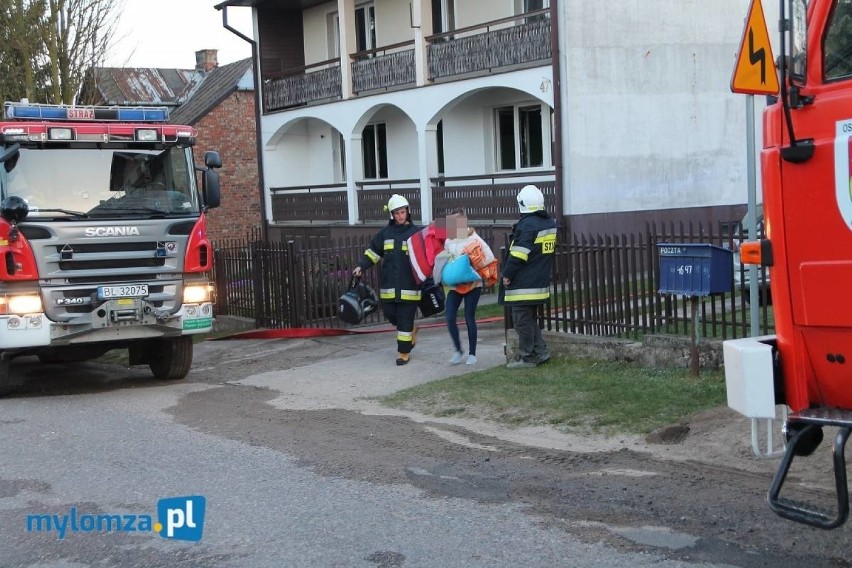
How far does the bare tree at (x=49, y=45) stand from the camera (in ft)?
70.1

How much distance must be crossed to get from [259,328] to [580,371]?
713cm

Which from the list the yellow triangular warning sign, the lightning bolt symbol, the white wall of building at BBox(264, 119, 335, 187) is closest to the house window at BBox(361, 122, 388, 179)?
the white wall of building at BBox(264, 119, 335, 187)

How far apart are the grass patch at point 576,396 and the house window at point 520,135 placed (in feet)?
36.6

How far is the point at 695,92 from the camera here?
19359mm

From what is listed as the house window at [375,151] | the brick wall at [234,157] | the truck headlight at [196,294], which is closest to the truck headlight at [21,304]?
the truck headlight at [196,294]

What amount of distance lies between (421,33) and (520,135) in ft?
9.57

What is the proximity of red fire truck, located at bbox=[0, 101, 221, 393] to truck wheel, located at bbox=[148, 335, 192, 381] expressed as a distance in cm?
26

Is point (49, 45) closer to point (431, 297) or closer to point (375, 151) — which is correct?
point (375, 151)

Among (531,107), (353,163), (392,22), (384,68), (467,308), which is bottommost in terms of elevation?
(467,308)

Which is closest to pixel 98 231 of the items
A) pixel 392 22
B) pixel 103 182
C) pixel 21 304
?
pixel 103 182

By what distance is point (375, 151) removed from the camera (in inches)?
1010

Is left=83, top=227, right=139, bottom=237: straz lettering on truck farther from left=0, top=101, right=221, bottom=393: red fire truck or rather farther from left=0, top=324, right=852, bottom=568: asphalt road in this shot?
left=0, top=324, right=852, bottom=568: asphalt road

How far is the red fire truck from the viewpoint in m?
10.3

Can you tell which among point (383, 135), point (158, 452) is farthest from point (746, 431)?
point (383, 135)
